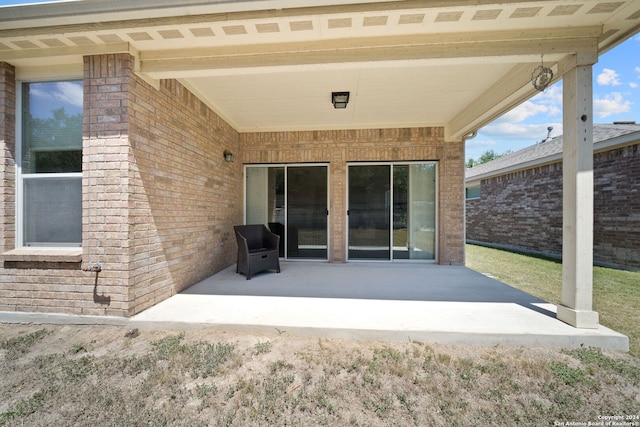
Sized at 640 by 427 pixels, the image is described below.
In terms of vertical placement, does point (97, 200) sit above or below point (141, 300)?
above

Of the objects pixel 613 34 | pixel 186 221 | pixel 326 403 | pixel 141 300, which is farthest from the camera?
pixel 186 221

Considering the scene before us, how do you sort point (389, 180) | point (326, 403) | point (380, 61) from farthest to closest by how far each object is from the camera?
point (389, 180)
point (380, 61)
point (326, 403)

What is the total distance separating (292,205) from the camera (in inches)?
254

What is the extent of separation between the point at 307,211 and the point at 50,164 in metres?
4.36

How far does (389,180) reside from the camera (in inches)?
247

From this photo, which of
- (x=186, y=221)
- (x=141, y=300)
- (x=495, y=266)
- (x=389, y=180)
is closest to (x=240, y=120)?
(x=186, y=221)

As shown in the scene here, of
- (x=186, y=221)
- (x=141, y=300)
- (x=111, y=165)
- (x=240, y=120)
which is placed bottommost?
(x=141, y=300)

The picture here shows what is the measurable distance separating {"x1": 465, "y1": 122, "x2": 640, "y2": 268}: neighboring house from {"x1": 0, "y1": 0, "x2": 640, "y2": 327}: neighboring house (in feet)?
14.9

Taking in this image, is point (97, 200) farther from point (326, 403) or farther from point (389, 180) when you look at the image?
point (389, 180)

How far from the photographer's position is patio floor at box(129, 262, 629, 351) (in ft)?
8.97

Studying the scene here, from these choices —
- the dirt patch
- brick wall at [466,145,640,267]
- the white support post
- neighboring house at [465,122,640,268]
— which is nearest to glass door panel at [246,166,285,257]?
the dirt patch

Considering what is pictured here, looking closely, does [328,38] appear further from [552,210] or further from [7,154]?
[552,210]

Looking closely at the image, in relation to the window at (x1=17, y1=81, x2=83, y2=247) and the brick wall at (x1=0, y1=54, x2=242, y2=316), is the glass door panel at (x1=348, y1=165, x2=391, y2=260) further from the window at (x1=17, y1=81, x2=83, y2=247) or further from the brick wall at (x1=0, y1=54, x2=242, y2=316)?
the window at (x1=17, y1=81, x2=83, y2=247)

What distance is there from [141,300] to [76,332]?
0.66 m
